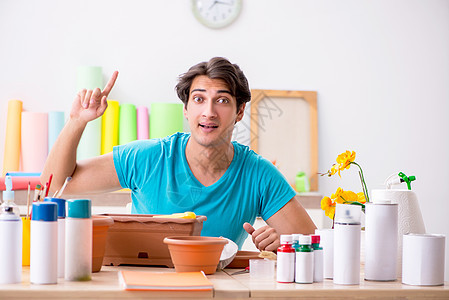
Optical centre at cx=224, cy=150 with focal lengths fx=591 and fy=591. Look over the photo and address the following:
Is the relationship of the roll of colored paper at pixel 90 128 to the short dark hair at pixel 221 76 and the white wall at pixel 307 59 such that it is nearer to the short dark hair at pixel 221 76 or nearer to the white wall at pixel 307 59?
the white wall at pixel 307 59

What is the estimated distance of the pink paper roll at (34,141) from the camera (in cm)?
341

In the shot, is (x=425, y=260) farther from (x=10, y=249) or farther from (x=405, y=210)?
(x=10, y=249)

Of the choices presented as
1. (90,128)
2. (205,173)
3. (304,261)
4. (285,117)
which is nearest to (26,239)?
(304,261)

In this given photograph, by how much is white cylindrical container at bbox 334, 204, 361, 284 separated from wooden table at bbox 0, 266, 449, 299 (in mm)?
23

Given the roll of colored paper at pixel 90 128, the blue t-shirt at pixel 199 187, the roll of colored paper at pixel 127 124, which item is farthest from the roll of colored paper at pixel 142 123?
the blue t-shirt at pixel 199 187

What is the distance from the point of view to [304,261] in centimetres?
122

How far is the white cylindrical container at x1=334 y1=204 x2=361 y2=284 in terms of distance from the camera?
123 centimetres

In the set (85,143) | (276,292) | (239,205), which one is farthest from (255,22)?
(276,292)

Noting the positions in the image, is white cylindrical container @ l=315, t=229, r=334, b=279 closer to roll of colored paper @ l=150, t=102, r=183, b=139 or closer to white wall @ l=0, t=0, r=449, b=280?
roll of colored paper @ l=150, t=102, r=183, b=139

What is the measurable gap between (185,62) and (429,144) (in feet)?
5.61

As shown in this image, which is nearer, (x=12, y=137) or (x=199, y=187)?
(x=199, y=187)

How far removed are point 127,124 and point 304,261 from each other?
2385 millimetres

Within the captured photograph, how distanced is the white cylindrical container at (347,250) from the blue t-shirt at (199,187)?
30.9 inches

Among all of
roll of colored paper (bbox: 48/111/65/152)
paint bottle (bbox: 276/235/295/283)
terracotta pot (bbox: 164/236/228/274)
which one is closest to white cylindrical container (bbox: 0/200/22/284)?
terracotta pot (bbox: 164/236/228/274)
